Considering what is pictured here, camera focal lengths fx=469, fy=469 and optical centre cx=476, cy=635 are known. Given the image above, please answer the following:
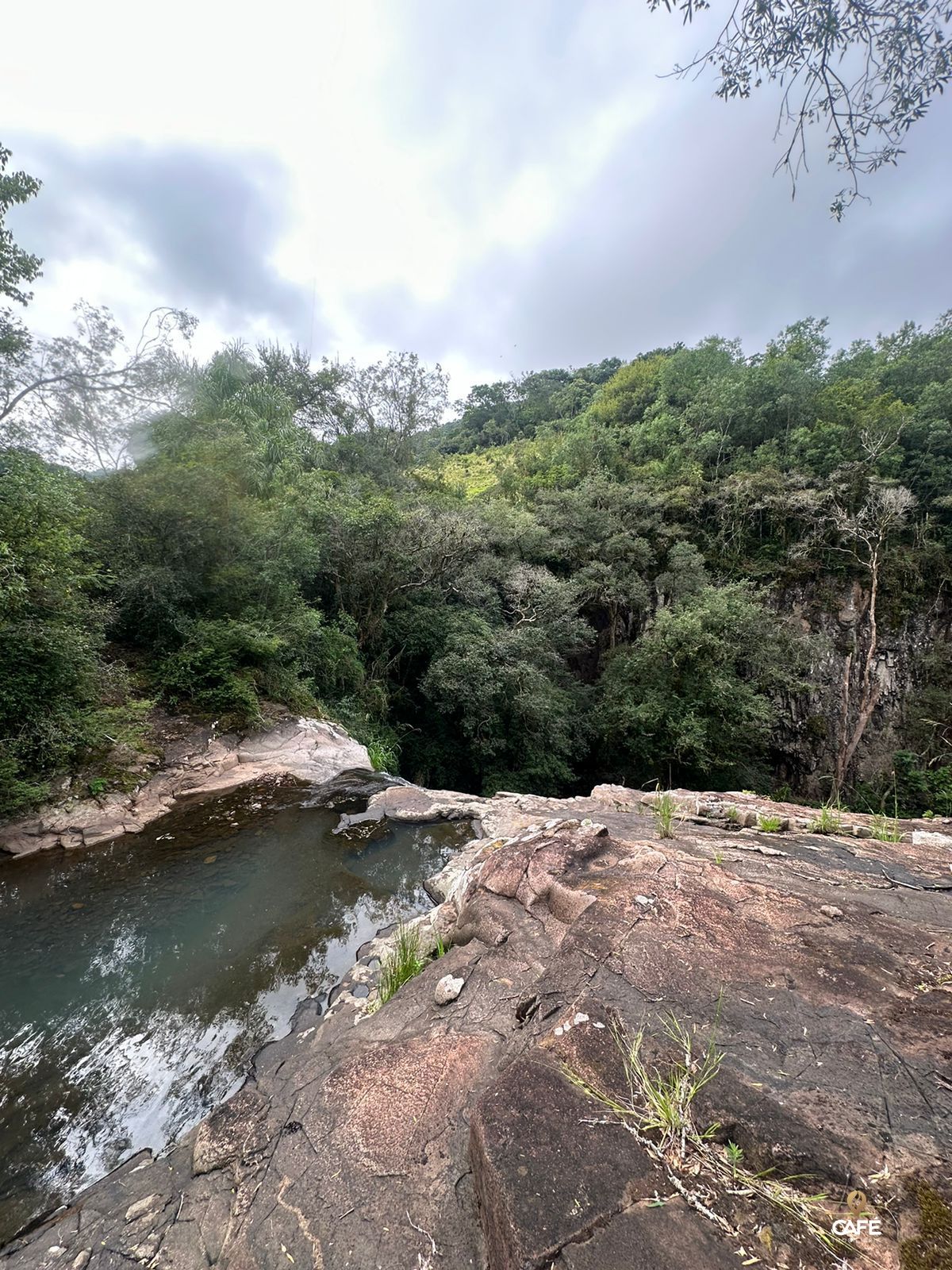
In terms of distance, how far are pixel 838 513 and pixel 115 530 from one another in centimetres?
1923

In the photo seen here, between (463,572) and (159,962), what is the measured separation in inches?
464

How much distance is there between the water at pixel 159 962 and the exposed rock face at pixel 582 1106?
0.41 m

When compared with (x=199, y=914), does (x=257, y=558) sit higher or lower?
higher

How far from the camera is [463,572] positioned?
14.6 metres

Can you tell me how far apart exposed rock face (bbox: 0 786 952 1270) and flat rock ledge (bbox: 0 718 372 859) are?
4468 mm

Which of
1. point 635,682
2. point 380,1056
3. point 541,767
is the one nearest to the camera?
point 380,1056

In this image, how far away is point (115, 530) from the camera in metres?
8.70

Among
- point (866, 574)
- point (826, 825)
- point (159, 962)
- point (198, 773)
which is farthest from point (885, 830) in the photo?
point (866, 574)

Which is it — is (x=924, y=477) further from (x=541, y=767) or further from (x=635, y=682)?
(x=541, y=767)

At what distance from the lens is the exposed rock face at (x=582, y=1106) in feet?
4.84

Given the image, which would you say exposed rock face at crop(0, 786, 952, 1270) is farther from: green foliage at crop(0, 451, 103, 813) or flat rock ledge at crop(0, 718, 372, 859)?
green foliage at crop(0, 451, 103, 813)

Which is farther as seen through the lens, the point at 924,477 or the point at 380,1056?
the point at 924,477

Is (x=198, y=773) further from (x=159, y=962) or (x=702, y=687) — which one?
(x=702, y=687)

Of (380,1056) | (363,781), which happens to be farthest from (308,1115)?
(363,781)
